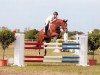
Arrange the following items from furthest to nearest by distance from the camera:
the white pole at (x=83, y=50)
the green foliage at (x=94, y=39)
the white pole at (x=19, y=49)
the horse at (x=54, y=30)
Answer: the horse at (x=54, y=30), the green foliage at (x=94, y=39), the white pole at (x=83, y=50), the white pole at (x=19, y=49)

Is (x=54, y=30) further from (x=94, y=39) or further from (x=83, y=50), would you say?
(x=83, y=50)

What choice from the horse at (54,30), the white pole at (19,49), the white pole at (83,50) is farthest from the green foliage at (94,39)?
the white pole at (19,49)

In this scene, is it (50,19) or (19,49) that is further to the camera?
(50,19)

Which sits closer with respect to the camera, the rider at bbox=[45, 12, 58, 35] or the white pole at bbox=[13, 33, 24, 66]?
the white pole at bbox=[13, 33, 24, 66]

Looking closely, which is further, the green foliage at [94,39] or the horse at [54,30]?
the horse at [54,30]

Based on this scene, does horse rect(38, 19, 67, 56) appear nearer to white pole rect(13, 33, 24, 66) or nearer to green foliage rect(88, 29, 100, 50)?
green foliage rect(88, 29, 100, 50)

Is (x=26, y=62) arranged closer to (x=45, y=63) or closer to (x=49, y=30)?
(x=45, y=63)

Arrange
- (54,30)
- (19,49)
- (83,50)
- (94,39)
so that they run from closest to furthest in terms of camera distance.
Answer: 1. (19,49)
2. (83,50)
3. (94,39)
4. (54,30)

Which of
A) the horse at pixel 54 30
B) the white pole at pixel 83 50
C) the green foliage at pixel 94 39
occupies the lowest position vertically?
the white pole at pixel 83 50

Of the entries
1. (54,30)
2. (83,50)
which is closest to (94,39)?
(83,50)

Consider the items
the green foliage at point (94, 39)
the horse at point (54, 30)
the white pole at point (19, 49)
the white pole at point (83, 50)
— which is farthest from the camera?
the horse at point (54, 30)

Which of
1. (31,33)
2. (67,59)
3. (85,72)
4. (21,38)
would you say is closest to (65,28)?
(67,59)

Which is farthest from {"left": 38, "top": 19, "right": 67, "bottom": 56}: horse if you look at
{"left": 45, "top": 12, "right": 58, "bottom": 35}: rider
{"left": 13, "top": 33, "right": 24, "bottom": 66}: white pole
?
{"left": 13, "top": 33, "right": 24, "bottom": 66}: white pole

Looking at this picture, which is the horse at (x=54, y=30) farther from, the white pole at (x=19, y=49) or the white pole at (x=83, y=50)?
the white pole at (x=19, y=49)
